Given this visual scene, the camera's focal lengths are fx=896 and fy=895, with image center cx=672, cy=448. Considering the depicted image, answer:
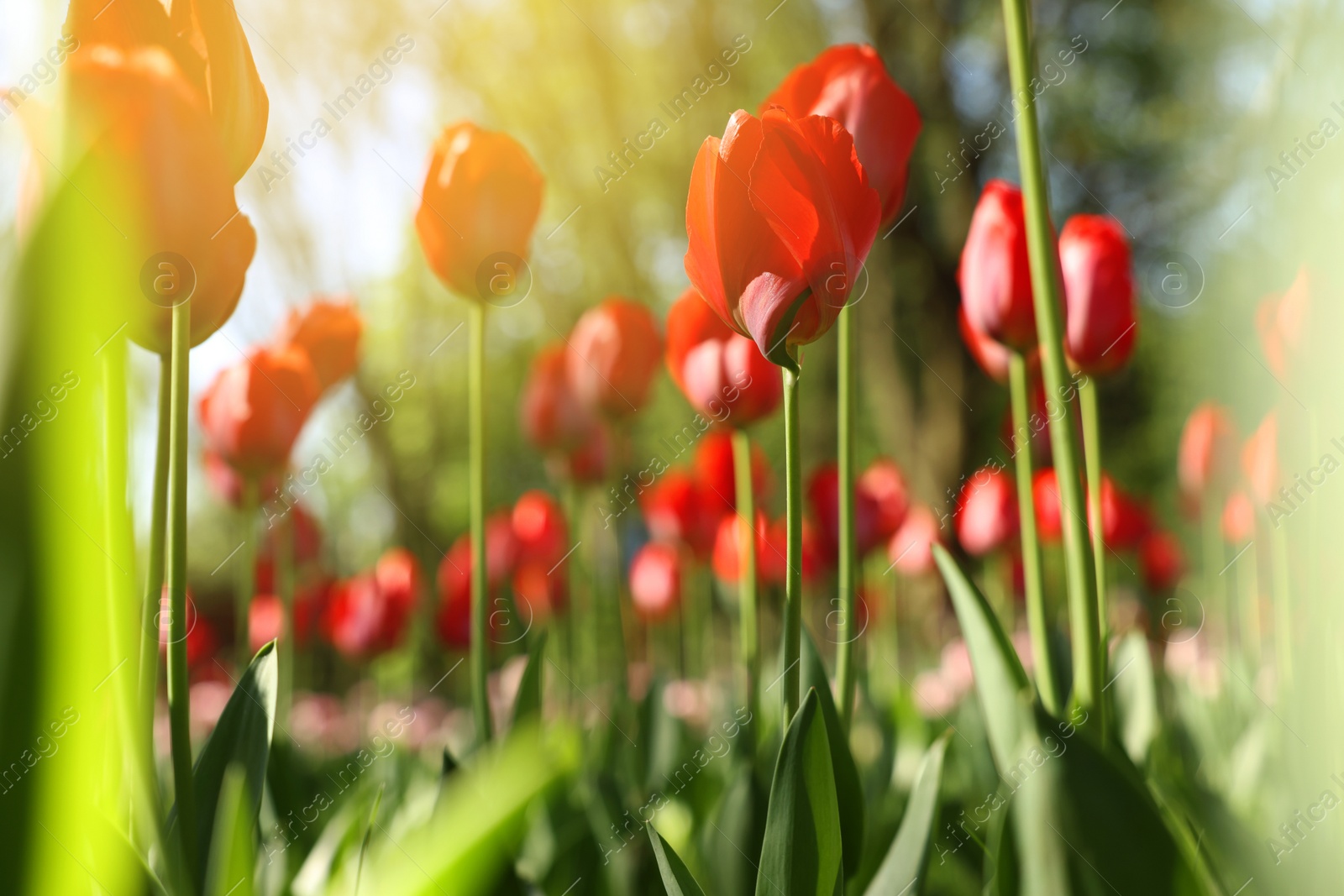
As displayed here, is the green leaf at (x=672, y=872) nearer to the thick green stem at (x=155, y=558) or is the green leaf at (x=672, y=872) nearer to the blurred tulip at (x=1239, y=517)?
the thick green stem at (x=155, y=558)

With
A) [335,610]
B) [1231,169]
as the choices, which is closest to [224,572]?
[335,610]

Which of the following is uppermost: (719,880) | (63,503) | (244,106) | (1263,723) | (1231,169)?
(1231,169)

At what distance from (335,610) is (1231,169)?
348 cm

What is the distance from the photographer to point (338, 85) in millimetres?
4711

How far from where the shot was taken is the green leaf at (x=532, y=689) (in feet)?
2.58

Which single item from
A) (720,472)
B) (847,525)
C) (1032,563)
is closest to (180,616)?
(847,525)

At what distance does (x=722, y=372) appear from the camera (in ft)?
3.09

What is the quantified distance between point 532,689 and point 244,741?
1.03 feet

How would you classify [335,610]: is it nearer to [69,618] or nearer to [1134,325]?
[1134,325]

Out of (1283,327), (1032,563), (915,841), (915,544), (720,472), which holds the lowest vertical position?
(915,841)

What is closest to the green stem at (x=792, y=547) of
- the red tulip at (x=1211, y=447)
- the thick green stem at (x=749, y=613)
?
the thick green stem at (x=749, y=613)

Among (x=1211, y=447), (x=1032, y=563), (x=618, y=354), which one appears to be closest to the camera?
(x=1032, y=563)

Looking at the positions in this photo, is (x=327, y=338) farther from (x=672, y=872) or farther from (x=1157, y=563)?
(x=1157, y=563)

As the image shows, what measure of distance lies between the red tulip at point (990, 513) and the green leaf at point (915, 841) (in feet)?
3.80
